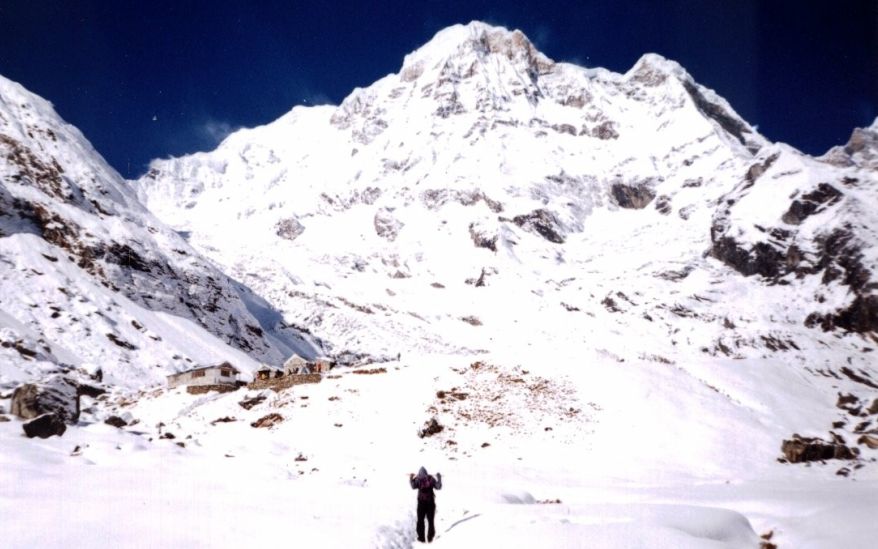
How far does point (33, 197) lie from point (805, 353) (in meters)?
133

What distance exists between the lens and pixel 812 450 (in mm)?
27656

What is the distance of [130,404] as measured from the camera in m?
36.7

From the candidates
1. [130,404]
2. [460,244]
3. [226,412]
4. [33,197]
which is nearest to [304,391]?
[226,412]

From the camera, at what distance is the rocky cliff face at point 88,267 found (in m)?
54.9

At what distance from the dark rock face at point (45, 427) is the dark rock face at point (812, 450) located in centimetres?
3050

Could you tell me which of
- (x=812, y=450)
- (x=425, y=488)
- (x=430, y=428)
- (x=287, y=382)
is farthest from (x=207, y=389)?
(x=812, y=450)

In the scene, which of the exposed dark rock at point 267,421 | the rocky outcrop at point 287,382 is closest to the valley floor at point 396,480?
the exposed dark rock at point 267,421

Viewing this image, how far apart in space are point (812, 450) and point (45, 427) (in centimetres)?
3295

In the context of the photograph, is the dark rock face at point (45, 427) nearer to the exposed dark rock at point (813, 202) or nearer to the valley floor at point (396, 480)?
the valley floor at point (396, 480)

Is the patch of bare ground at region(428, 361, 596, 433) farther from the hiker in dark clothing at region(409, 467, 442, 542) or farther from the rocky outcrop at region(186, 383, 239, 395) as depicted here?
the rocky outcrop at region(186, 383, 239, 395)

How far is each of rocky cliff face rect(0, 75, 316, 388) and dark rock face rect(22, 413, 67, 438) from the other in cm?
3418

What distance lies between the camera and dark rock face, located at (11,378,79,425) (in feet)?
53.8

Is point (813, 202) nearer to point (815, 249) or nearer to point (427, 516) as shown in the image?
point (815, 249)

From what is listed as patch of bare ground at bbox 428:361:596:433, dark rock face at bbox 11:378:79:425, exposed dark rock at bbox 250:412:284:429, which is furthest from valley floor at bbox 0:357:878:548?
dark rock face at bbox 11:378:79:425
